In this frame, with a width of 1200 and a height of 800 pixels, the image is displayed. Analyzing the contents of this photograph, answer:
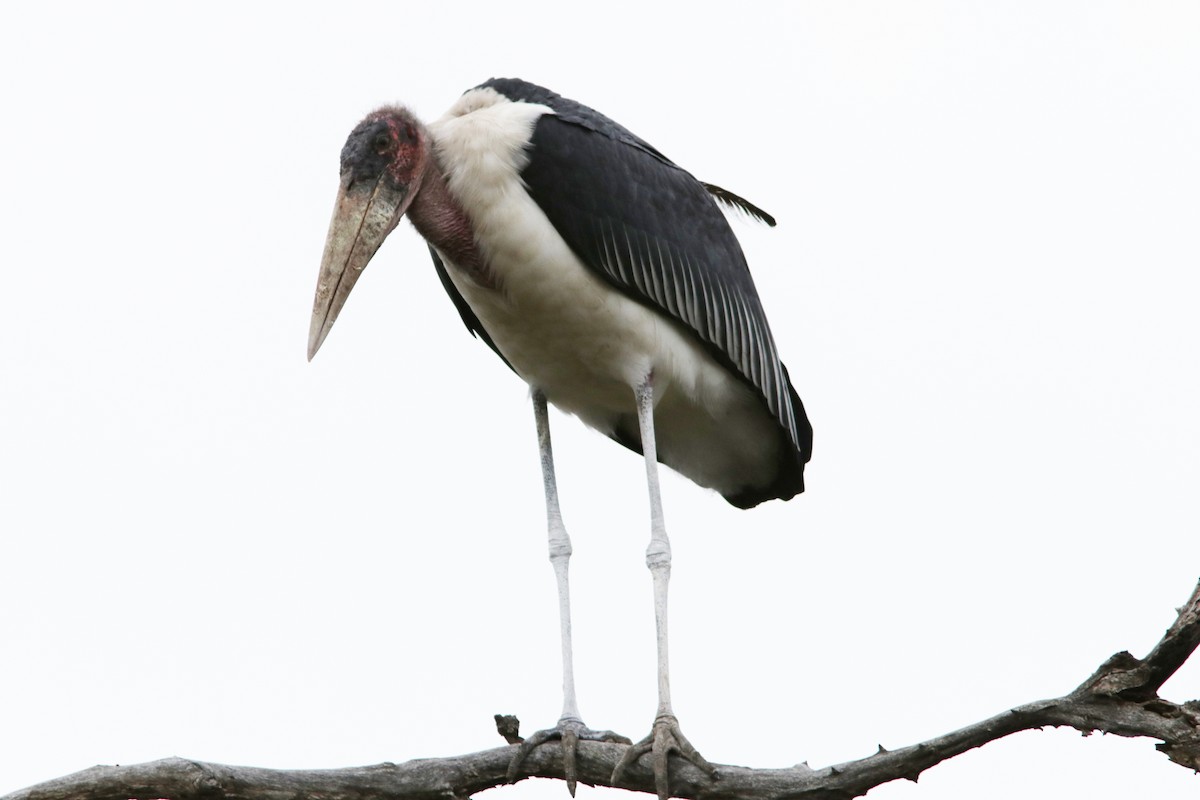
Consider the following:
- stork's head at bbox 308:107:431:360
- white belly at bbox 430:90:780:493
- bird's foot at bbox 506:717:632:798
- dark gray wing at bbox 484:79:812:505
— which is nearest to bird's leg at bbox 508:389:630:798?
bird's foot at bbox 506:717:632:798

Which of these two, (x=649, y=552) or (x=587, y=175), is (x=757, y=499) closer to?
(x=649, y=552)

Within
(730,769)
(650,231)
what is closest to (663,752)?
(730,769)

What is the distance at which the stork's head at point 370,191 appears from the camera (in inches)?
251

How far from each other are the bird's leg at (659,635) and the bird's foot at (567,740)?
189mm

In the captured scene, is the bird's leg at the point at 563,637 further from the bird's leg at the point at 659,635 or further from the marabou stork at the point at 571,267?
the bird's leg at the point at 659,635

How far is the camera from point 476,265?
6.46m

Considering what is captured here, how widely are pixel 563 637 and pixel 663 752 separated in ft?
3.18

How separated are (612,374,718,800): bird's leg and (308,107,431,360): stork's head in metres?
1.23

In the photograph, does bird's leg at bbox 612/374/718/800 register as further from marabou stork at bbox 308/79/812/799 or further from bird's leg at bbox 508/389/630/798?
bird's leg at bbox 508/389/630/798

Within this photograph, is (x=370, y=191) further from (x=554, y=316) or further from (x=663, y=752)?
(x=663, y=752)

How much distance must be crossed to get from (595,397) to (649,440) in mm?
484

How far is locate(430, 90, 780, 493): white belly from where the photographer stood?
21.0ft

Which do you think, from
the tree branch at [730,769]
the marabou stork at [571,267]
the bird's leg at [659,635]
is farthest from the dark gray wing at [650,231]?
the tree branch at [730,769]

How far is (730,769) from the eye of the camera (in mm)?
5688
